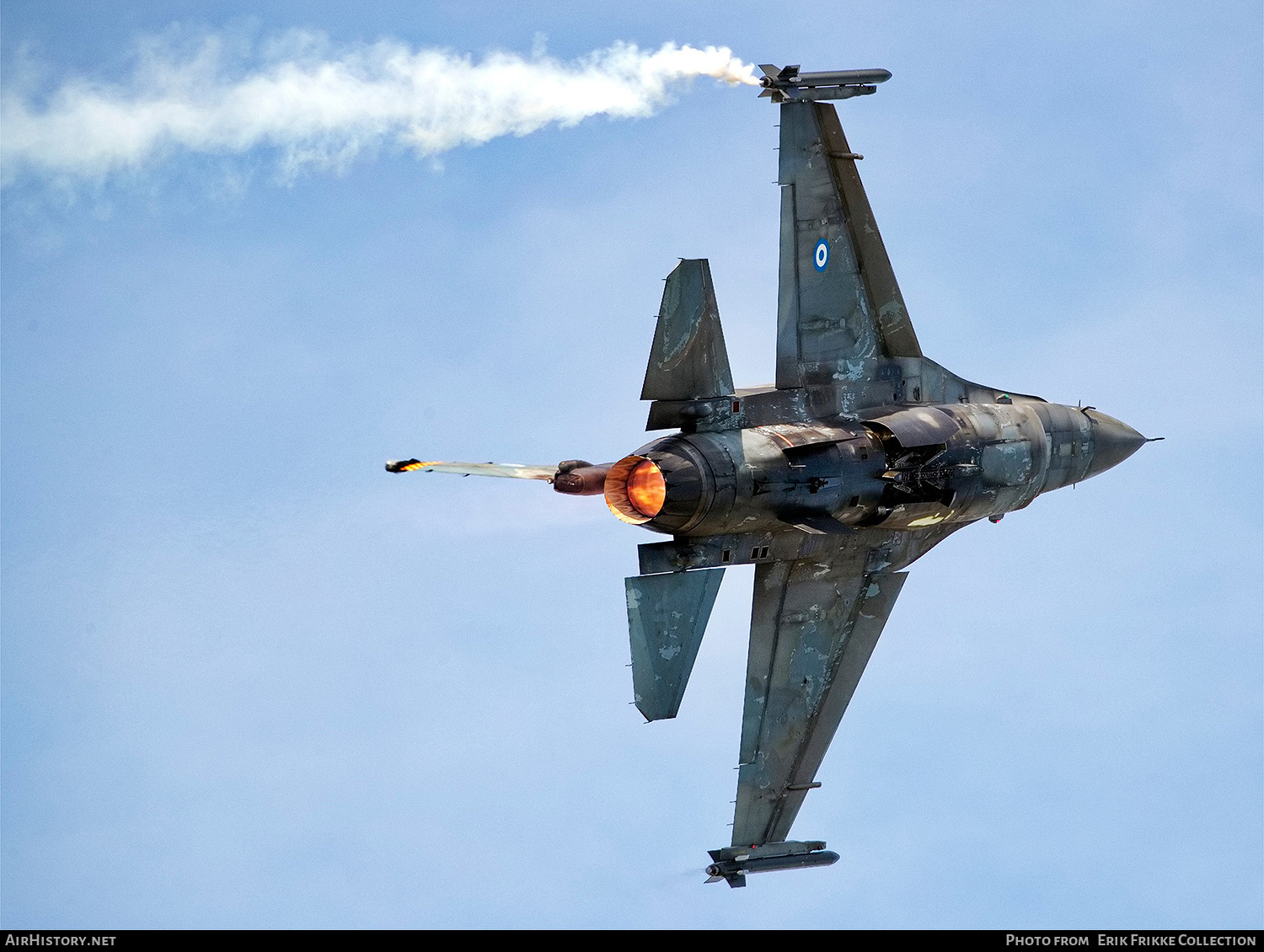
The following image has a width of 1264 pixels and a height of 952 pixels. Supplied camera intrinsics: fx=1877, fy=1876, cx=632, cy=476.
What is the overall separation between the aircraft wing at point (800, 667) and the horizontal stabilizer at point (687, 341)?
4.63m

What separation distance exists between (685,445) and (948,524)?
7.09 meters

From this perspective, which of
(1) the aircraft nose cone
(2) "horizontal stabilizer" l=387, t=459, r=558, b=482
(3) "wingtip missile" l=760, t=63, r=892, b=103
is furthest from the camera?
(1) the aircraft nose cone

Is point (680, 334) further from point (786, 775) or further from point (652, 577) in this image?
point (786, 775)

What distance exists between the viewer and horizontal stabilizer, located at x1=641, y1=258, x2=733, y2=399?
28.1m

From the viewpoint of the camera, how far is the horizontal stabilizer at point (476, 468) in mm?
26750

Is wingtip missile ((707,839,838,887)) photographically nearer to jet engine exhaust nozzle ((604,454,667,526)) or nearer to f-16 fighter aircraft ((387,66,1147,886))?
f-16 fighter aircraft ((387,66,1147,886))

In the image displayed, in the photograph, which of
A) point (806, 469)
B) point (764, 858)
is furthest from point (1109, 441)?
point (764, 858)

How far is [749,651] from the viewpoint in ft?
106

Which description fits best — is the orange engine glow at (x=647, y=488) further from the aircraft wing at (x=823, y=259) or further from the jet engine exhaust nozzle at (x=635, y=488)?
the aircraft wing at (x=823, y=259)

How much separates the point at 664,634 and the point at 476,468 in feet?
14.1

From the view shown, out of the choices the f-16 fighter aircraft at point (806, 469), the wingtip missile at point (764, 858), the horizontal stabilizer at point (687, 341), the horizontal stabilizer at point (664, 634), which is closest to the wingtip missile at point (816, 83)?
the f-16 fighter aircraft at point (806, 469)

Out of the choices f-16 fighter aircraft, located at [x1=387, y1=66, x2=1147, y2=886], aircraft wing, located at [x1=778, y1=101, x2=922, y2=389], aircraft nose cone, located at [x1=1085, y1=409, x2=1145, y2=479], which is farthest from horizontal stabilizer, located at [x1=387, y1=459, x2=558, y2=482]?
aircraft nose cone, located at [x1=1085, y1=409, x2=1145, y2=479]

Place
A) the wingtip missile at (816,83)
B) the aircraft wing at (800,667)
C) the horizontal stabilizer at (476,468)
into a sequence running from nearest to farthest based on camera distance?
the horizontal stabilizer at (476,468) < the wingtip missile at (816,83) < the aircraft wing at (800,667)

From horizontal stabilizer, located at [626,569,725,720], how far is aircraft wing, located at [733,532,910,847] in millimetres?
2830
